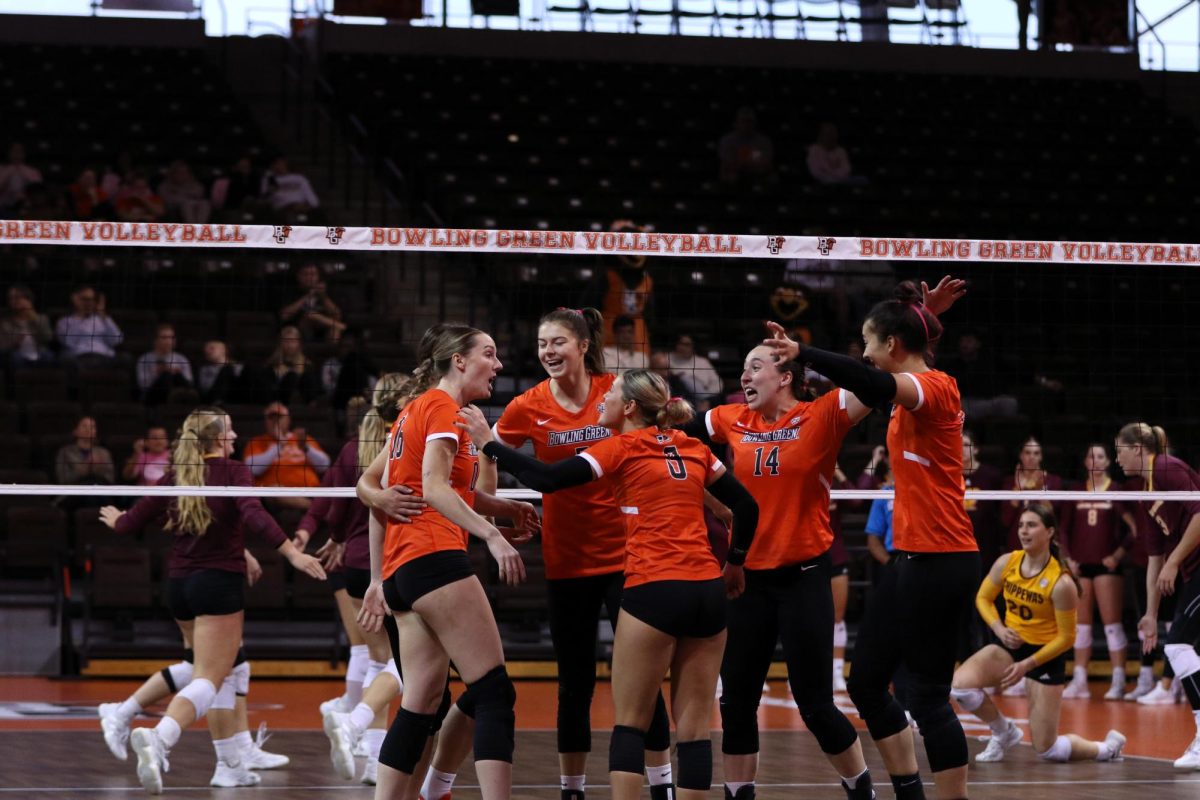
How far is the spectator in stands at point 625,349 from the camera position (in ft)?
35.0

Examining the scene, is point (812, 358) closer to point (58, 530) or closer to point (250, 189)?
point (58, 530)

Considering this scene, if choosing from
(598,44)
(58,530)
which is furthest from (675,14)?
(58,530)

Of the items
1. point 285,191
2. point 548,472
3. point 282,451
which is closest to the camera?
point 548,472

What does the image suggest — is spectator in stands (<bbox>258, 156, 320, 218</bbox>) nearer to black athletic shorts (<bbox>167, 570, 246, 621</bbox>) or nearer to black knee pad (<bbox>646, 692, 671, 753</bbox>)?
black athletic shorts (<bbox>167, 570, 246, 621</bbox>)

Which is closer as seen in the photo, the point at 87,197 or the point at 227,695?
the point at 227,695

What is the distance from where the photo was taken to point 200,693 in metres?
7.36

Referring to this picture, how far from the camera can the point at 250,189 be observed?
1579cm

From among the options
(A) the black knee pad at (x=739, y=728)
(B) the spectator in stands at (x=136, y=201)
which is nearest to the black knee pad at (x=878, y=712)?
(A) the black knee pad at (x=739, y=728)

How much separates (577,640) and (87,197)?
414 inches

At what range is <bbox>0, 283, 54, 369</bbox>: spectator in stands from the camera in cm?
1319

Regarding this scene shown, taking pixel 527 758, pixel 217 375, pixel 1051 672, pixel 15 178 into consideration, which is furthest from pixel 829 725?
pixel 15 178

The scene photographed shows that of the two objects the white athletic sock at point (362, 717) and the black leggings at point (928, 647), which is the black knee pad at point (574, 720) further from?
the white athletic sock at point (362, 717)

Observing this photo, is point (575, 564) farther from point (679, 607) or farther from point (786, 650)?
point (786, 650)

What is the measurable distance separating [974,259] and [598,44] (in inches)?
526
